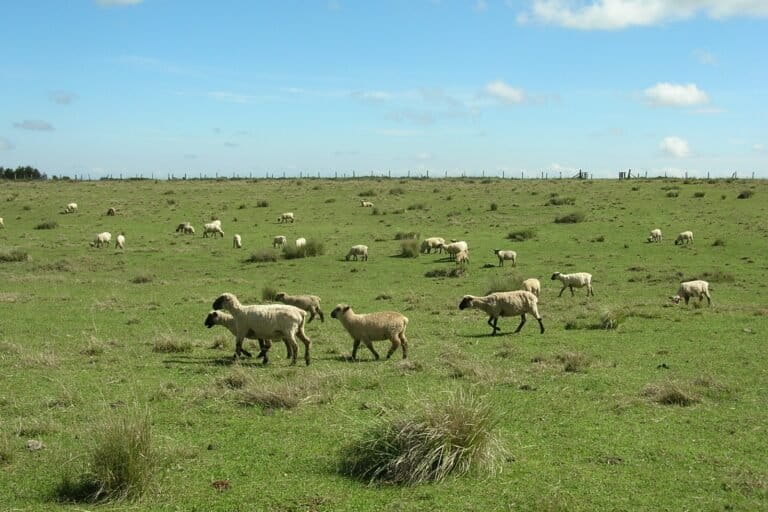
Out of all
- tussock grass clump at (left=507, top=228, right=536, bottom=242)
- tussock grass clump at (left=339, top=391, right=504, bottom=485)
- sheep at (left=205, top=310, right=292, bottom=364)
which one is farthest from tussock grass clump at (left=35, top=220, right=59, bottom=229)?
tussock grass clump at (left=339, top=391, right=504, bottom=485)

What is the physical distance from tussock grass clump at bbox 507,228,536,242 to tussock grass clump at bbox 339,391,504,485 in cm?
3251

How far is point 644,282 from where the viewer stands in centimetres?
2948

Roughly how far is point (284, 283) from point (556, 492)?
74.5ft

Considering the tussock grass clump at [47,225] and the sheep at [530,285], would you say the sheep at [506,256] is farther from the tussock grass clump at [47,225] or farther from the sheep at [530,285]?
the tussock grass clump at [47,225]

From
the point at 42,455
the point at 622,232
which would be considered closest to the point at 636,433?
the point at 42,455

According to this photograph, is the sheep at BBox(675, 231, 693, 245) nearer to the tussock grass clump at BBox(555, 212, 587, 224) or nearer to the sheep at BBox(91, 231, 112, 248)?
the tussock grass clump at BBox(555, 212, 587, 224)

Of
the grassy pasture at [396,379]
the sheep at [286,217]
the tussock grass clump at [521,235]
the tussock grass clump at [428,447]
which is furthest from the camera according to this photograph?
the sheep at [286,217]

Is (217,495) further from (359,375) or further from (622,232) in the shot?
(622,232)

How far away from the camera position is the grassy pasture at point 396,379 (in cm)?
891

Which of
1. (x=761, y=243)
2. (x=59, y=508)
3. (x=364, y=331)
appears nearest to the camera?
(x=59, y=508)

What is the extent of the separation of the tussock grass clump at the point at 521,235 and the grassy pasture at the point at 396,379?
2928 millimetres

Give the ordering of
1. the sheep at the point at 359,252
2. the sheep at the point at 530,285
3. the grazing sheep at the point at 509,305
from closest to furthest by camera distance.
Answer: the grazing sheep at the point at 509,305, the sheep at the point at 530,285, the sheep at the point at 359,252

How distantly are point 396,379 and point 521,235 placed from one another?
94.9 feet

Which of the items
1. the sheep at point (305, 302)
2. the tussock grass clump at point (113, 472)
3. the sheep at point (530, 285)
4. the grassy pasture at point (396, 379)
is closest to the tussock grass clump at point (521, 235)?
the grassy pasture at point (396, 379)
